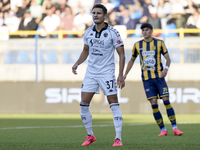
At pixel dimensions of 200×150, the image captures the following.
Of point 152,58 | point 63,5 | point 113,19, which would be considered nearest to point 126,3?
point 113,19

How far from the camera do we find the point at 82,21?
1625 cm

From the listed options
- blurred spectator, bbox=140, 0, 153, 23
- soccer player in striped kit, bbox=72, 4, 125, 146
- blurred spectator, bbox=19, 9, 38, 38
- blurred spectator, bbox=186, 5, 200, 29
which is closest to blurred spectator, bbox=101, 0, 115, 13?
blurred spectator, bbox=140, 0, 153, 23

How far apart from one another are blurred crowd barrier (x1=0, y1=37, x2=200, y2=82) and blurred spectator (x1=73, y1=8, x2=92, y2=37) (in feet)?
7.55

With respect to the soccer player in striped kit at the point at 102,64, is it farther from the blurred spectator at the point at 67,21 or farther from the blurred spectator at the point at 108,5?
the blurred spectator at the point at 108,5

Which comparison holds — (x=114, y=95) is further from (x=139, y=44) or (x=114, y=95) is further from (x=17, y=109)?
(x=17, y=109)

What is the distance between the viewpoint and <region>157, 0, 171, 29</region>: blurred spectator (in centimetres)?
1605

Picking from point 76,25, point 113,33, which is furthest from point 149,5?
→ point 113,33

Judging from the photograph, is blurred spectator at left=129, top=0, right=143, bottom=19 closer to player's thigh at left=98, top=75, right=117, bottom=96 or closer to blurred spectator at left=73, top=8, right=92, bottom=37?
blurred spectator at left=73, top=8, right=92, bottom=37

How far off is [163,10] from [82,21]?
3301 millimetres

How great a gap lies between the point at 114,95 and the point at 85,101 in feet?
1.35

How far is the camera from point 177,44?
13508 mm

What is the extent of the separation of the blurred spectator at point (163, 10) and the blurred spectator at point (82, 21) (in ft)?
9.16

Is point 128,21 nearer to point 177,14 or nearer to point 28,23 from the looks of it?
point 177,14

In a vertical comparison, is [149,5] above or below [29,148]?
above
